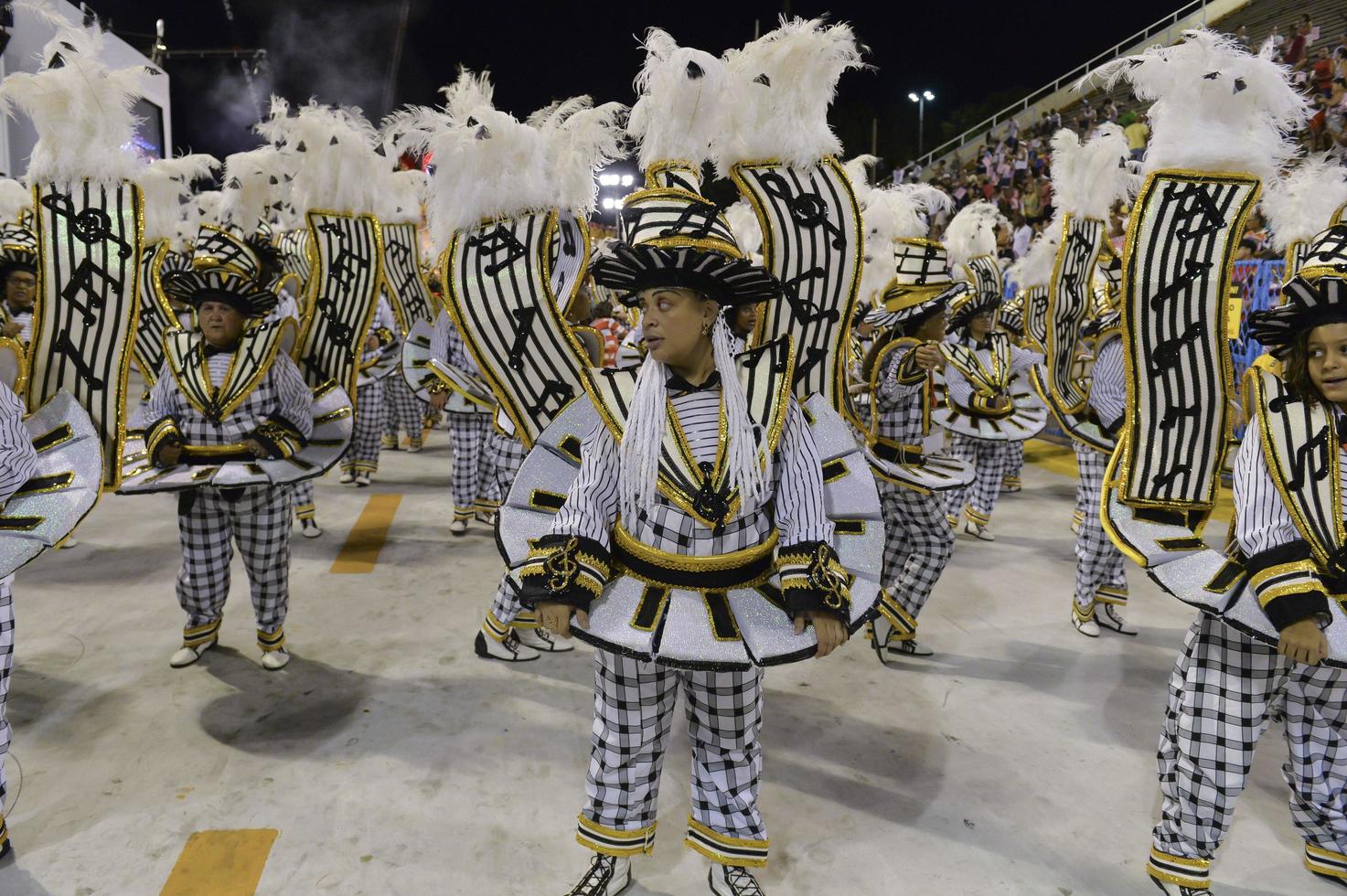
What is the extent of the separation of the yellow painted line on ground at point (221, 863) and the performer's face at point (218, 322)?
2114 mm

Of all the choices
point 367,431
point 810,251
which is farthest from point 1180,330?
point 367,431

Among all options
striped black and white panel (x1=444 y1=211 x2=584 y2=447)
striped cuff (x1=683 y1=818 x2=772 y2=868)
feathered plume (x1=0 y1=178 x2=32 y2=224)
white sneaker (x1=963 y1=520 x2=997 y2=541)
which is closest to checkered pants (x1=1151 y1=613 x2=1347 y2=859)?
striped cuff (x1=683 y1=818 x2=772 y2=868)

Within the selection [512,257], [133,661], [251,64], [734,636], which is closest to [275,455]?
[133,661]

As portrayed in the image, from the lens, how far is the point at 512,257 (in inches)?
124

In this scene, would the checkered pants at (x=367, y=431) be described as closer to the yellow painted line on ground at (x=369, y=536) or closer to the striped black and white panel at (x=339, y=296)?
the yellow painted line on ground at (x=369, y=536)

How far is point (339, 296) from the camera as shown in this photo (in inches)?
179

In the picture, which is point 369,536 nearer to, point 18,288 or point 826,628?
point 18,288

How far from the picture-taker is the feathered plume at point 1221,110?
9.18 feet

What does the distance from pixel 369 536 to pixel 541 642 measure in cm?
274

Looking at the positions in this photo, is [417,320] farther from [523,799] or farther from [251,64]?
[251,64]

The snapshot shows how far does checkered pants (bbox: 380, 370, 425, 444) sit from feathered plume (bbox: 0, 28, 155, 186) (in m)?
6.66

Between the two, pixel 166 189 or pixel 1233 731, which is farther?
pixel 166 189

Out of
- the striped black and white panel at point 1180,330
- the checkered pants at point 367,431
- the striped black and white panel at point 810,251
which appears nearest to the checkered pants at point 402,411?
the checkered pants at point 367,431

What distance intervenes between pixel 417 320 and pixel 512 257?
4264 millimetres
